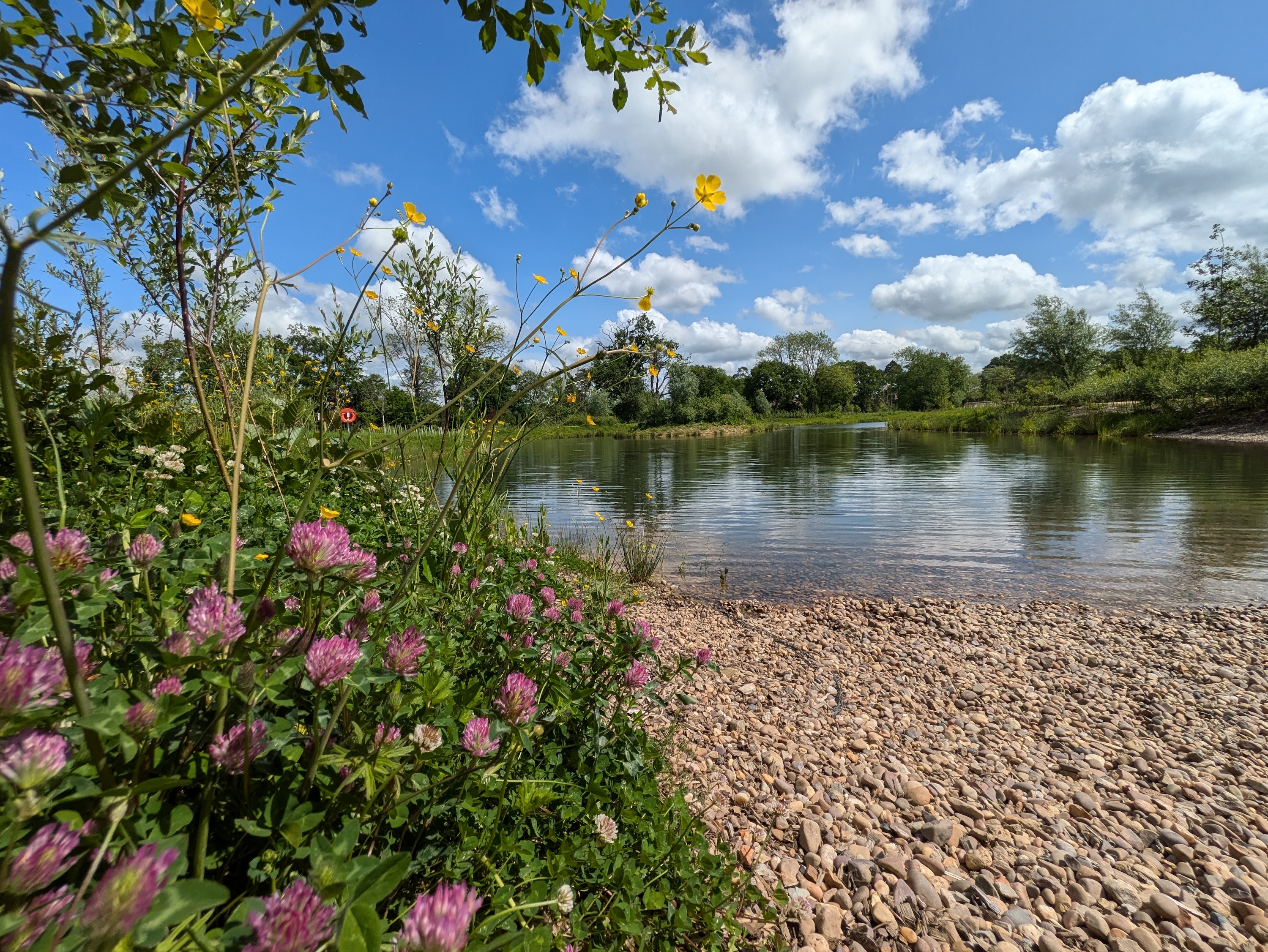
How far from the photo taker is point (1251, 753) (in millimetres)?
2686

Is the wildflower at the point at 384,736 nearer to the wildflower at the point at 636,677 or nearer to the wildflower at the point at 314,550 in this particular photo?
the wildflower at the point at 314,550

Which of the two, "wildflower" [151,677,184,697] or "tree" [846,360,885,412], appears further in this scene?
"tree" [846,360,885,412]

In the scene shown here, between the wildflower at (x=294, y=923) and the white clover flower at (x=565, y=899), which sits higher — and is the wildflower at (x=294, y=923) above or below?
above

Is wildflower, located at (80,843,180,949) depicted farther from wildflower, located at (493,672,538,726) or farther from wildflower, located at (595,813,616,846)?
wildflower, located at (595,813,616,846)

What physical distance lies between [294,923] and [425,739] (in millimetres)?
415

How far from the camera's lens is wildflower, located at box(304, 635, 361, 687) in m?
0.75

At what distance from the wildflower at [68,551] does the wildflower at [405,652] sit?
17.0 inches

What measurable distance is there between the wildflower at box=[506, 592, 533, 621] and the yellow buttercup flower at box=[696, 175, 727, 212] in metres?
1.16

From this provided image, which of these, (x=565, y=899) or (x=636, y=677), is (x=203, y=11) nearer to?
(x=565, y=899)

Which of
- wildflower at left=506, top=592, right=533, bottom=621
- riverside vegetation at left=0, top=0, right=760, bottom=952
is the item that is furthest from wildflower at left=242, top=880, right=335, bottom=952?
wildflower at left=506, top=592, right=533, bottom=621

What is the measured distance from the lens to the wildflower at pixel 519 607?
5.01 ft

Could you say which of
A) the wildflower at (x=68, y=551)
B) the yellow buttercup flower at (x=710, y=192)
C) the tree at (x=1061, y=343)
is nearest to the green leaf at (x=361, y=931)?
the wildflower at (x=68, y=551)

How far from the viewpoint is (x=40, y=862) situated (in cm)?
45

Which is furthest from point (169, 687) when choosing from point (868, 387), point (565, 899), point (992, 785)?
point (868, 387)
